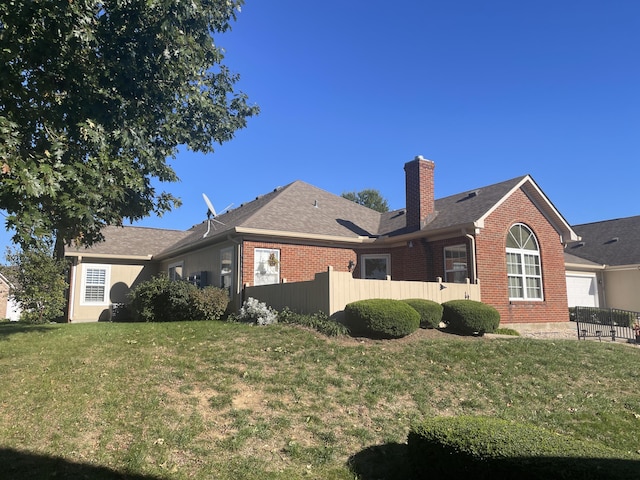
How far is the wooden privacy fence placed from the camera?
11.9 metres

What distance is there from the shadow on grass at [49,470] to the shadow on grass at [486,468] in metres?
2.43

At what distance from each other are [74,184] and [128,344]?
3.65 m

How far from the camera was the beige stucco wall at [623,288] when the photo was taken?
22.7 meters

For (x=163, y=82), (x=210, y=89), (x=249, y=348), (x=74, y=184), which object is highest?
(x=210, y=89)

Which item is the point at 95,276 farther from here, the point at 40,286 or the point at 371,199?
the point at 371,199

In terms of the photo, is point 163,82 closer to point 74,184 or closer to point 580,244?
point 74,184

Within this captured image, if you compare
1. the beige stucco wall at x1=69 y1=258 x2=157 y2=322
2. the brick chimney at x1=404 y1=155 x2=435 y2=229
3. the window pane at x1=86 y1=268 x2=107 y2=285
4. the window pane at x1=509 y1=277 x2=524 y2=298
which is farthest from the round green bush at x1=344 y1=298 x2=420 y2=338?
the window pane at x1=86 y1=268 x2=107 y2=285

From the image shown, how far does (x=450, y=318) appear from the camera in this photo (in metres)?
12.9

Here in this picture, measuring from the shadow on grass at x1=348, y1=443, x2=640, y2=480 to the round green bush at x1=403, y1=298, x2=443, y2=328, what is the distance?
21.0ft

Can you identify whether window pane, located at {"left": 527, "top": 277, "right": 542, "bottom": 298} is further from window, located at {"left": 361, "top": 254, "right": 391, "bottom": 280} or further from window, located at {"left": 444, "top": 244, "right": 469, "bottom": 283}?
window, located at {"left": 361, "top": 254, "right": 391, "bottom": 280}

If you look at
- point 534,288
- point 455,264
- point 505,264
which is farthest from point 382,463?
point 534,288

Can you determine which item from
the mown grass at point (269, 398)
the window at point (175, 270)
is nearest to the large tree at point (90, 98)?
the mown grass at point (269, 398)

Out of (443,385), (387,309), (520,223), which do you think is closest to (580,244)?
(520,223)

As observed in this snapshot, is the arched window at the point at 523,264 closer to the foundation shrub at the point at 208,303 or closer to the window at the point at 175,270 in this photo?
the foundation shrub at the point at 208,303
